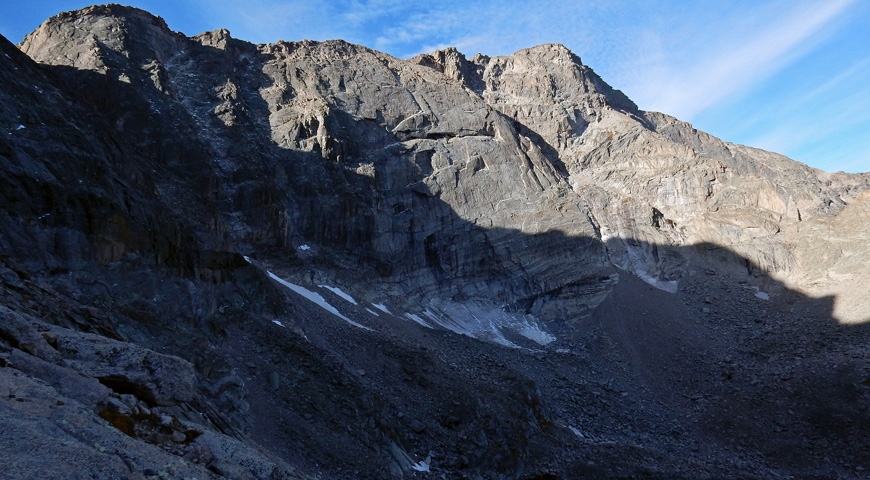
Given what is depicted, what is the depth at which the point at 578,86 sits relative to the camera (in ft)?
272

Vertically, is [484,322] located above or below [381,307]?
above

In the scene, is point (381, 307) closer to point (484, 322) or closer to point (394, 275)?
point (394, 275)

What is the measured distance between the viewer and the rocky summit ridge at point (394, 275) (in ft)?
53.1

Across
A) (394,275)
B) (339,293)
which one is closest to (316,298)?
(339,293)

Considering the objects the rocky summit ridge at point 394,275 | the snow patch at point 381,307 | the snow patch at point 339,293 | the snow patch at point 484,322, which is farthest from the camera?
the snow patch at point 484,322

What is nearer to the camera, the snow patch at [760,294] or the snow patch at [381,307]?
the snow patch at [381,307]

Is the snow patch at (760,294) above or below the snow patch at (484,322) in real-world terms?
above

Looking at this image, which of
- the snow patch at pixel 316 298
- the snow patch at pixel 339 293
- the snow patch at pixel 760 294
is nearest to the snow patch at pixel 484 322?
the snow patch at pixel 339 293

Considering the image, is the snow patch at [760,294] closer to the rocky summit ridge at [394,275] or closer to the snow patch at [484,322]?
the rocky summit ridge at [394,275]

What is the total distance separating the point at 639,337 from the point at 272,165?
3631 centimetres

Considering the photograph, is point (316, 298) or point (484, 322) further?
point (484, 322)

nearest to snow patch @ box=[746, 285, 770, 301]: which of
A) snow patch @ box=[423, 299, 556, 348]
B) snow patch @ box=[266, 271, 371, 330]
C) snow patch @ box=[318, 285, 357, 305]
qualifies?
snow patch @ box=[423, 299, 556, 348]

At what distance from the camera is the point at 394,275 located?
172 ft

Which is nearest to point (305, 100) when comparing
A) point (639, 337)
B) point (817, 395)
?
point (639, 337)
